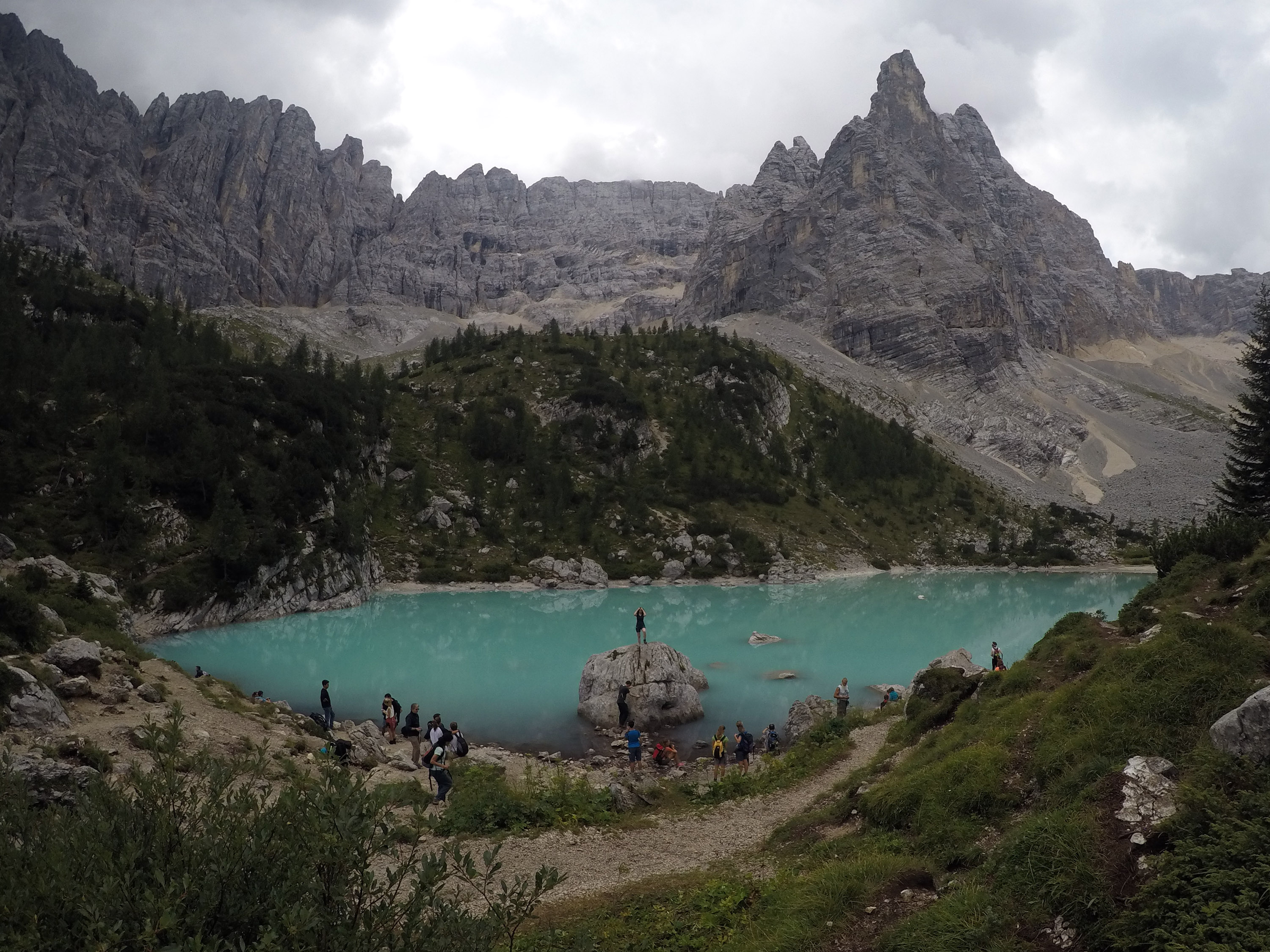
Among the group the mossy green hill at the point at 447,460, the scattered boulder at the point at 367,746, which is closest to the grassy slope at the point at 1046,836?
the scattered boulder at the point at 367,746

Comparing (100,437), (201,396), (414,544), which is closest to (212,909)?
(100,437)

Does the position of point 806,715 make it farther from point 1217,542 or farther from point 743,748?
point 1217,542

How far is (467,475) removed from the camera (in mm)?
84875

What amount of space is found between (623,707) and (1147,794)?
21360 mm

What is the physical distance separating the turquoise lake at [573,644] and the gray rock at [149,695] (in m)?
9.47

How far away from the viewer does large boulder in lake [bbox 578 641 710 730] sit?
94.3ft

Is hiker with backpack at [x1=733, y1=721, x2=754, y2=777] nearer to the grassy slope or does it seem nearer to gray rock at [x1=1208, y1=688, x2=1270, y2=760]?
the grassy slope

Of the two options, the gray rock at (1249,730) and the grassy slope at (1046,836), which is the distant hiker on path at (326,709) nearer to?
the grassy slope at (1046,836)

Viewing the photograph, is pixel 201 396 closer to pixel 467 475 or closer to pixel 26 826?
pixel 467 475

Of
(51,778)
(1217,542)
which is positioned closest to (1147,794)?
(1217,542)

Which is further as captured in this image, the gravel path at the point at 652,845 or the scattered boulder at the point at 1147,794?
the gravel path at the point at 652,845

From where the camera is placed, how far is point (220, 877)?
439 centimetres

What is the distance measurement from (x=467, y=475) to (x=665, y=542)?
25.3 m

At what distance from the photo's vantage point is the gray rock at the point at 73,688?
58.1 feet
